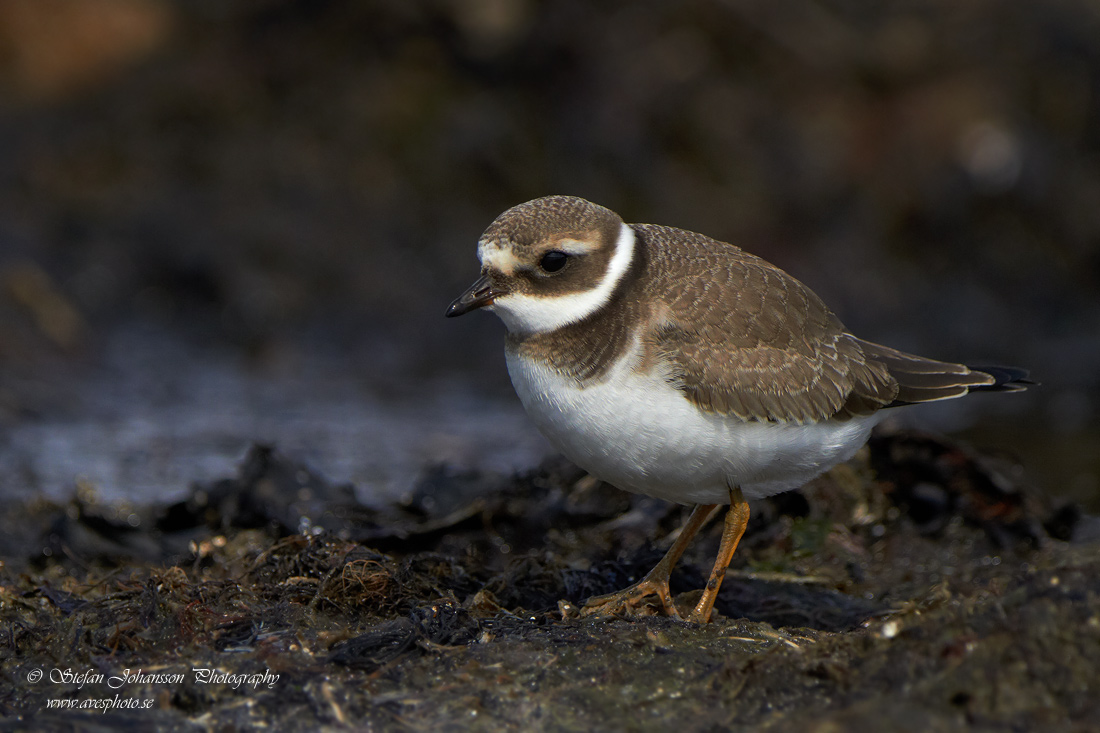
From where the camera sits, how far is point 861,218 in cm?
1228

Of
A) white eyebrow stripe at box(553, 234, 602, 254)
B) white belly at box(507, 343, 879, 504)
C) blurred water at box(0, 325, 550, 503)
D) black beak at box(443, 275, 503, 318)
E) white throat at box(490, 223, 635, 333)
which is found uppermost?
white eyebrow stripe at box(553, 234, 602, 254)

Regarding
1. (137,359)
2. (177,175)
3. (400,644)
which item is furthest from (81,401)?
(400,644)

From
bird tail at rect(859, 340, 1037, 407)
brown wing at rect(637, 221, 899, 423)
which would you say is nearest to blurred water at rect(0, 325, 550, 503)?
brown wing at rect(637, 221, 899, 423)


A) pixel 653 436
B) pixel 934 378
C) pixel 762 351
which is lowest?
pixel 934 378

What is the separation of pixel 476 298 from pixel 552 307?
345 mm

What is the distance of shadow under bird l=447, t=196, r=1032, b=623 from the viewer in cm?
479

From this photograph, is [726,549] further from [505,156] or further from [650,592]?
[505,156]

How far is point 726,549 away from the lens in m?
5.18

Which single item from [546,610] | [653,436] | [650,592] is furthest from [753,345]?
[546,610]

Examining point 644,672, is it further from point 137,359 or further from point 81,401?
point 137,359

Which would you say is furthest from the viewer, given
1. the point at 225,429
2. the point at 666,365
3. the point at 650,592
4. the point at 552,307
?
the point at 225,429

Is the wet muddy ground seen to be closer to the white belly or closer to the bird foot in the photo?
the bird foot

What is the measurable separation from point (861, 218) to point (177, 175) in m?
7.43

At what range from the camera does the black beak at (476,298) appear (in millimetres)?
5051
